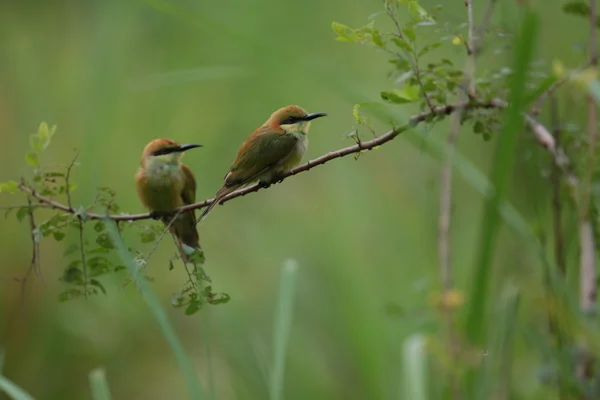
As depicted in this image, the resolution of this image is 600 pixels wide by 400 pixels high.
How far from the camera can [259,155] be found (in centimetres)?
156

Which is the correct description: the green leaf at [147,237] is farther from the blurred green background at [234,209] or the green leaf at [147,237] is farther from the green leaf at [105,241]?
the blurred green background at [234,209]

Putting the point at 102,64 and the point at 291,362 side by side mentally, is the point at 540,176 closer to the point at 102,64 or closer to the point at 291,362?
the point at 291,362

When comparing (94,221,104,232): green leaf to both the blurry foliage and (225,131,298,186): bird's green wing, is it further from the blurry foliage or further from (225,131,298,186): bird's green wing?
(225,131,298,186): bird's green wing

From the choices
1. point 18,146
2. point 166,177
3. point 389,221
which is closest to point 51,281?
point 18,146

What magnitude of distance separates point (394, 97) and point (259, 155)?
1.26 feet

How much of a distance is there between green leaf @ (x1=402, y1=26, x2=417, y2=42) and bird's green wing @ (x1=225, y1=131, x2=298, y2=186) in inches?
15.2

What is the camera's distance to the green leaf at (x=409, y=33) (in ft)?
4.08

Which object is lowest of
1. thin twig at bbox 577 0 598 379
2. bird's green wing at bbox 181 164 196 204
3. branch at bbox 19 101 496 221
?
thin twig at bbox 577 0 598 379

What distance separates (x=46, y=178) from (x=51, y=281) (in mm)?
2062

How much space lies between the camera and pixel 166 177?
1655 millimetres

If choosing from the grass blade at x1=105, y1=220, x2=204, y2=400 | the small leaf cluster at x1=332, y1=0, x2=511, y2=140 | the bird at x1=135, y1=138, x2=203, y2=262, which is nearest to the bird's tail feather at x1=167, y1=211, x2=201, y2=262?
the bird at x1=135, y1=138, x2=203, y2=262

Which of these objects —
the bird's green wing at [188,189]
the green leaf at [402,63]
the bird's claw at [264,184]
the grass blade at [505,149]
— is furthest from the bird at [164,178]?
the grass blade at [505,149]

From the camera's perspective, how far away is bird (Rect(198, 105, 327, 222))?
5.05 feet

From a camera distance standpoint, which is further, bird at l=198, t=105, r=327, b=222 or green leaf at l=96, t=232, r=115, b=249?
bird at l=198, t=105, r=327, b=222
